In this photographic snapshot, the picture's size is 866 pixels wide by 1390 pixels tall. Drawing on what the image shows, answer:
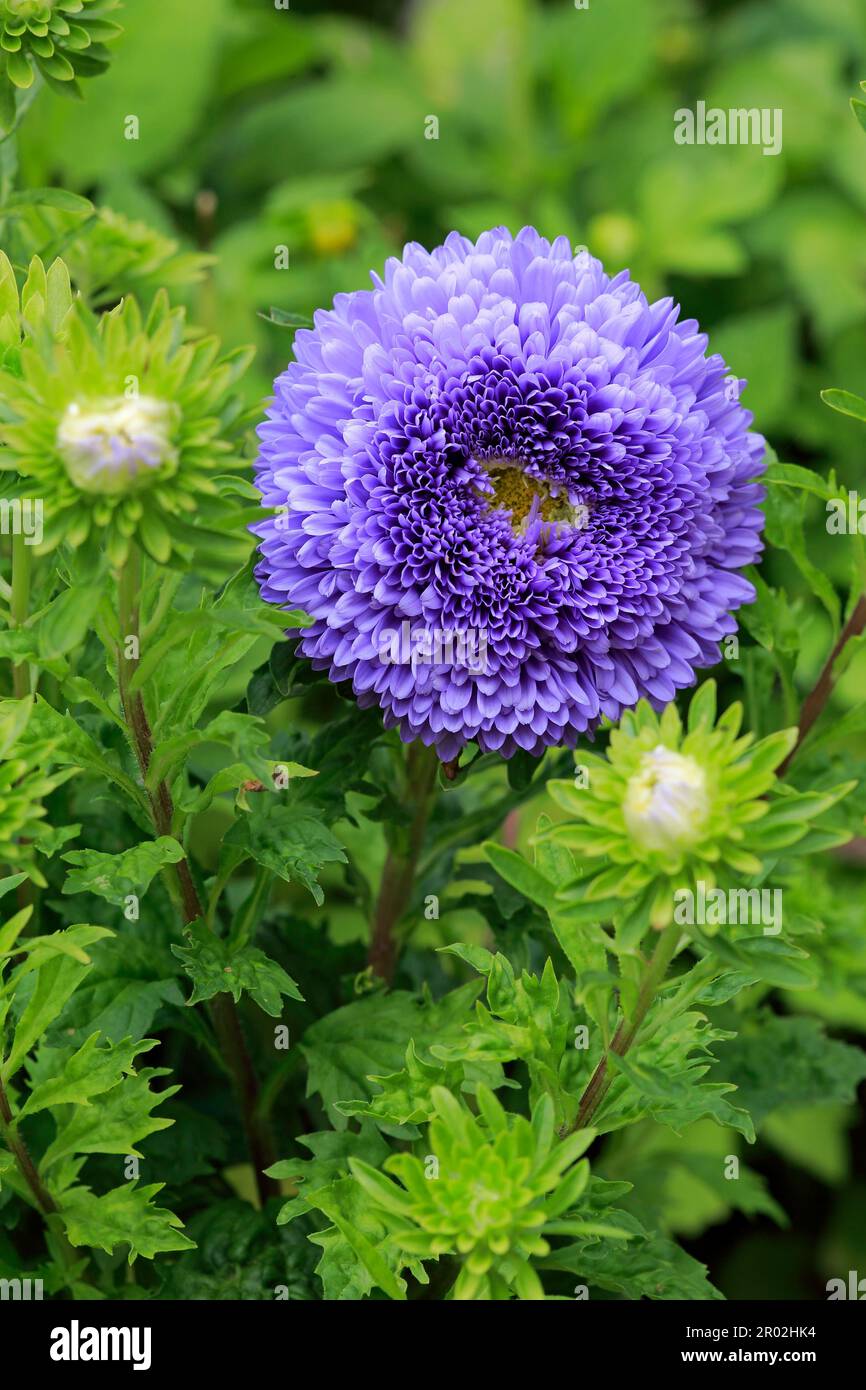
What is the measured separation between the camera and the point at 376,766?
0.96 metres

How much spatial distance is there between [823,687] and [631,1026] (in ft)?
0.98

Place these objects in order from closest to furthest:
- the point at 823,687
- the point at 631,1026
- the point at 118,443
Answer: the point at 118,443 < the point at 631,1026 < the point at 823,687

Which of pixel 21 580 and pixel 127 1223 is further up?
pixel 21 580

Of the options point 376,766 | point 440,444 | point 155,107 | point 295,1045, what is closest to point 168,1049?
point 295,1045

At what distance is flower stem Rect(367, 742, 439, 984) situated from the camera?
90 cm

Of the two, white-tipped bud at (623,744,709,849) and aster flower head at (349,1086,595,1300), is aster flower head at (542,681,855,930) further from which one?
aster flower head at (349,1086,595,1300)

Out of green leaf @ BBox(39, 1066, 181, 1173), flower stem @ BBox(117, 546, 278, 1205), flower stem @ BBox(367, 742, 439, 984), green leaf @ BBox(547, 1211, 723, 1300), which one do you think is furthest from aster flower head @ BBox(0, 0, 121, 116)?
green leaf @ BBox(547, 1211, 723, 1300)

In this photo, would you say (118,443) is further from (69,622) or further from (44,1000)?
Answer: (44,1000)

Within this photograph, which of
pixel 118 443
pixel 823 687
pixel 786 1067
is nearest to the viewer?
pixel 118 443

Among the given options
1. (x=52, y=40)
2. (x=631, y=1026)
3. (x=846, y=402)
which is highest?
(x=52, y=40)

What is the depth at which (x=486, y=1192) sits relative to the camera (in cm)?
67

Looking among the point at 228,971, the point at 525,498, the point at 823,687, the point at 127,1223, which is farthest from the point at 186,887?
the point at 823,687

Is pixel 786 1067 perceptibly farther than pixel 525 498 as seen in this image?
Yes
